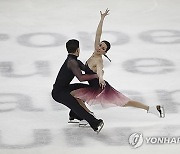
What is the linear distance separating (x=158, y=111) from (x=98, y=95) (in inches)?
24.9

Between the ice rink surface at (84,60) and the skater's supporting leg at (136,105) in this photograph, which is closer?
the ice rink surface at (84,60)

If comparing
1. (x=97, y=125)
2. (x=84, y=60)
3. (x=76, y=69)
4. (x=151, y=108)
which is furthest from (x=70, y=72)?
(x=84, y=60)

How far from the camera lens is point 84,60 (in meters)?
8.77

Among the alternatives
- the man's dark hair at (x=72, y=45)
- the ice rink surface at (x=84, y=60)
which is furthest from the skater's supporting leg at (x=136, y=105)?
the man's dark hair at (x=72, y=45)

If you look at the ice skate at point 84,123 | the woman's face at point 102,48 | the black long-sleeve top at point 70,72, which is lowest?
the ice skate at point 84,123

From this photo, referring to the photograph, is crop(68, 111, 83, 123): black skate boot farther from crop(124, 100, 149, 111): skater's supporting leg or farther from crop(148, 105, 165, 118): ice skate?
crop(148, 105, 165, 118): ice skate

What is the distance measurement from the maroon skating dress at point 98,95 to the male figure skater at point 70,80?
8cm

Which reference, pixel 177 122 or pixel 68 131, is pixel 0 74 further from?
pixel 177 122

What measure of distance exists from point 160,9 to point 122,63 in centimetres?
212

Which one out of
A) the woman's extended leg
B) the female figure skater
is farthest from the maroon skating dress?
the woman's extended leg

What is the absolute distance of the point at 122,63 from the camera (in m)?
8.66

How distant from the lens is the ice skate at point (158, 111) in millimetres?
7055

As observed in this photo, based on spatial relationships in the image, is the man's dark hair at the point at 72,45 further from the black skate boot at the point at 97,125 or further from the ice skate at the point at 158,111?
the ice skate at the point at 158,111

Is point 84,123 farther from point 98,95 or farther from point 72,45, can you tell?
point 72,45
